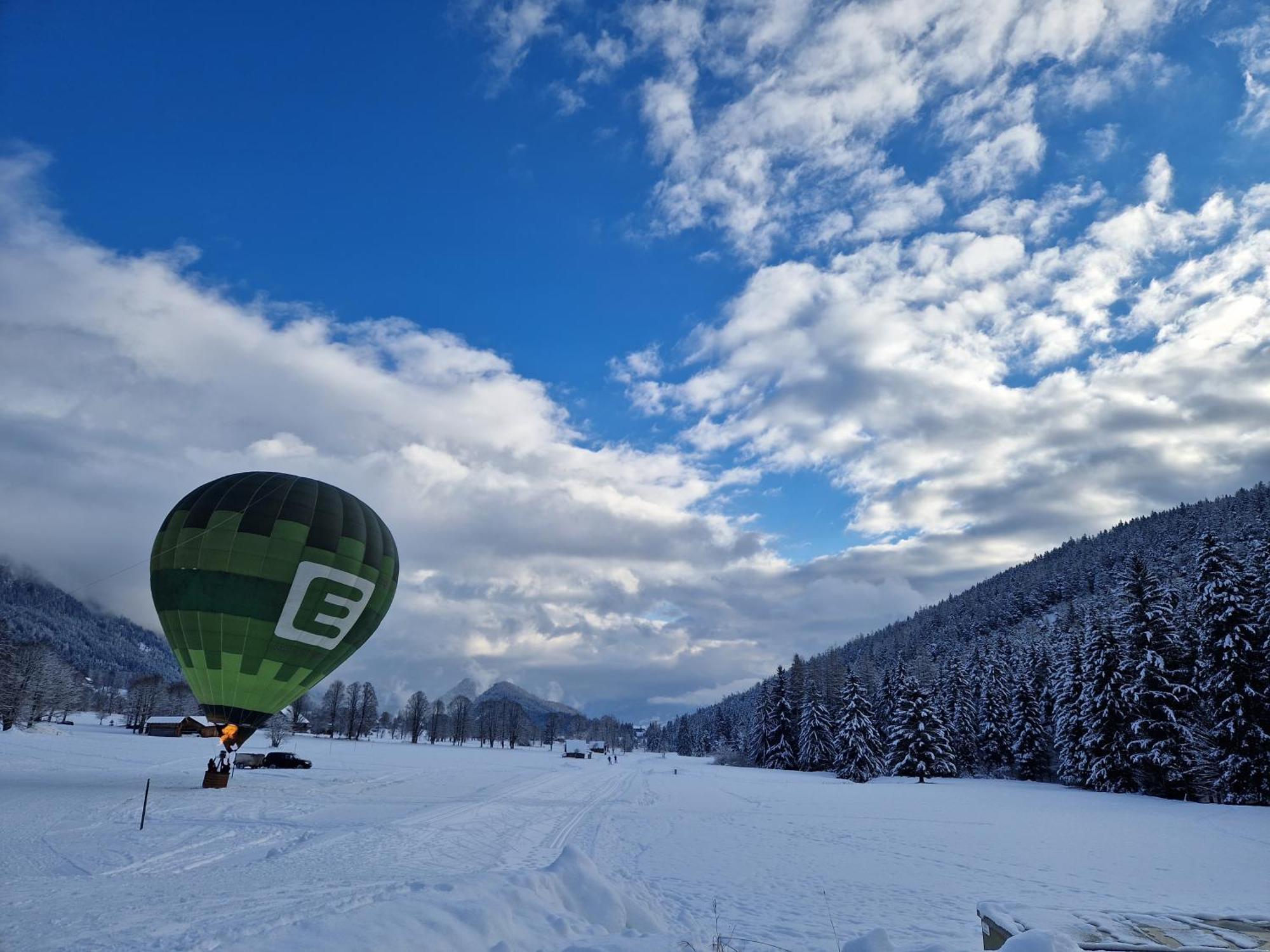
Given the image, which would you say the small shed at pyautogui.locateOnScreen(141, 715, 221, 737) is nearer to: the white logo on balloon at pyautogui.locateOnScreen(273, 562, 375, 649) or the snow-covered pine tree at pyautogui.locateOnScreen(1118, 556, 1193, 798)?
the white logo on balloon at pyautogui.locateOnScreen(273, 562, 375, 649)

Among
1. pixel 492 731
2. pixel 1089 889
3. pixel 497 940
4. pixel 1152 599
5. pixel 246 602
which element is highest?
pixel 1152 599

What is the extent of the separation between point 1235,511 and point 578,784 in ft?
529

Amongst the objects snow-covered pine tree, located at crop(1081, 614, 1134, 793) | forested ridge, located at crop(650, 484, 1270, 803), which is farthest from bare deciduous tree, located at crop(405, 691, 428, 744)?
snow-covered pine tree, located at crop(1081, 614, 1134, 793)

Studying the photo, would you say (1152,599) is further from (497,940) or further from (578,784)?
(497,940)

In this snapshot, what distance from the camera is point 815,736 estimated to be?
209 feet

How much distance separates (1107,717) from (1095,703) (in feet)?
2.83

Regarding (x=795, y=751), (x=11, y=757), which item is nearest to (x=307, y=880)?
(x=11, y=757)

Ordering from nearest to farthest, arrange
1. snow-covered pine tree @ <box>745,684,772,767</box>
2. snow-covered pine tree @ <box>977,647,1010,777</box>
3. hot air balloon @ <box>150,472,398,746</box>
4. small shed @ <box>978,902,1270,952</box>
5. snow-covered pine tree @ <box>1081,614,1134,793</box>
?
small shed @ <box>978,902,1270,952</box>
hot air balloon @ <box>150,472,398,746</box>
snow-covered pine tree @ <box>1081,614,1134,793</box>
snow-covered pine tree @ <box>977,647,1010,777</box>
snow-covered pine tree @ <box>745,684,772,767</box>

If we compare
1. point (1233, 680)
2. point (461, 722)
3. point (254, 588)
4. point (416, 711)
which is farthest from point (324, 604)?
point (461, 722)

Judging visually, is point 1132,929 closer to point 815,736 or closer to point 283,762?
point 283,762

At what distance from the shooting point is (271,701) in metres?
23.2

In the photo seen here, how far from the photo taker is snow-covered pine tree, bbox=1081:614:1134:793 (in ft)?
123

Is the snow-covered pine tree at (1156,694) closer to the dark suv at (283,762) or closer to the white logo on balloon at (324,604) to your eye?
the white logo on balloon at (324,604)

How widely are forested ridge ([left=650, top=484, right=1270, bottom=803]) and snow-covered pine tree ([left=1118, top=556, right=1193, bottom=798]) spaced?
7 cm
